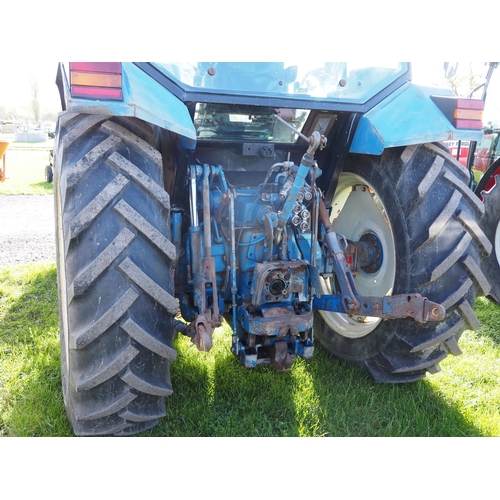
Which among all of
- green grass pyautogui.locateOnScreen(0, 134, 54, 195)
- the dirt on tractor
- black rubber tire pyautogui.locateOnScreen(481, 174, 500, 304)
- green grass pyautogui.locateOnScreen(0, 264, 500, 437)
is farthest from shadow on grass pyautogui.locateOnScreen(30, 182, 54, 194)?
black rubber tire pyautogui.locateOnScreen(481, 174, 500, 304)

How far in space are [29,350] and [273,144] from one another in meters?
2.15

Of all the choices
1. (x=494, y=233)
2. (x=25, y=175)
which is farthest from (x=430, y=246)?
(x=25, y=175)

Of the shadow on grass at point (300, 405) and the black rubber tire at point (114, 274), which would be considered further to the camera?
the shadow on grass at point (300, 405)

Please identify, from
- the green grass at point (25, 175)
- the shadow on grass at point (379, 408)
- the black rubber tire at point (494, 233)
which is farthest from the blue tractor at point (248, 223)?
the green grass at point (25, 175)

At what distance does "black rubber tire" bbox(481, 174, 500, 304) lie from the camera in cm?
416

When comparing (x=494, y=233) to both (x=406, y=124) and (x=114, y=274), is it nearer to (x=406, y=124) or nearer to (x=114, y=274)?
(x=406, y=124)

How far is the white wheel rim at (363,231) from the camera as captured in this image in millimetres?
2740

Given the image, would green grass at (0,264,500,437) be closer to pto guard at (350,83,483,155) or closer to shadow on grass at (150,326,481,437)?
shadow on grass at (150,326,481,437)

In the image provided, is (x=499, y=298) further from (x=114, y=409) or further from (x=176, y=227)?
(x=114, y=409)

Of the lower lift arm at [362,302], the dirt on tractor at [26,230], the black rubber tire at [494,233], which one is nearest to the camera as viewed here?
the lower lift arm at [362,302]

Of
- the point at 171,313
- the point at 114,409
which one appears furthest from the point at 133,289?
the point at 114,409

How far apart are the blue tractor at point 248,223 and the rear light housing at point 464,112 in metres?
0.01

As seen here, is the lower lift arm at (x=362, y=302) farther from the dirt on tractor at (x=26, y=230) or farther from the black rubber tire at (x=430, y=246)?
the dirt on tractor at (x=26, y=230)

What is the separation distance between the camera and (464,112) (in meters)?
2.30
